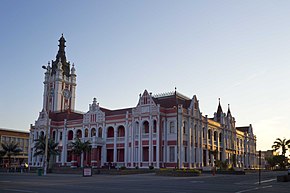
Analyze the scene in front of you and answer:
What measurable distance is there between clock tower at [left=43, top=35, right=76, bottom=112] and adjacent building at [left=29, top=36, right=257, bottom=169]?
43.1 ft

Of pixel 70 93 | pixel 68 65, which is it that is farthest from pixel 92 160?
pixel 68 65

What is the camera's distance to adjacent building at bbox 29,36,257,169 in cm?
5431

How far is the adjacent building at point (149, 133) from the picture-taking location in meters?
54.3

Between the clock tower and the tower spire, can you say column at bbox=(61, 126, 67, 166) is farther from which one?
the tower spire

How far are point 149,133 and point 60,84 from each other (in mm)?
42042

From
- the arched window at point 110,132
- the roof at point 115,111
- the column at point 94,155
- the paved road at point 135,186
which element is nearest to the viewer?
the paved road at point 135,186

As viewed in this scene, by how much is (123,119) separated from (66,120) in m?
15.9

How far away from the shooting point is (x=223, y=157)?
230 feet

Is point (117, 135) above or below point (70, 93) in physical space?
below

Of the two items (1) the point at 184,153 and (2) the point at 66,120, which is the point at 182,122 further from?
(2) the point at 66,120

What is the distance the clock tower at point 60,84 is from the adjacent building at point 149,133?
1314cm

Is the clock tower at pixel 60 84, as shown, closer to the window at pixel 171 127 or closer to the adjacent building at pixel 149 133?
the adjacent building at pixel 149 133

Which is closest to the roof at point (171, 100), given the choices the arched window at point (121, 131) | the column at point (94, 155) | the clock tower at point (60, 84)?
the arched window at point (121, 131)

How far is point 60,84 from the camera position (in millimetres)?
89250
